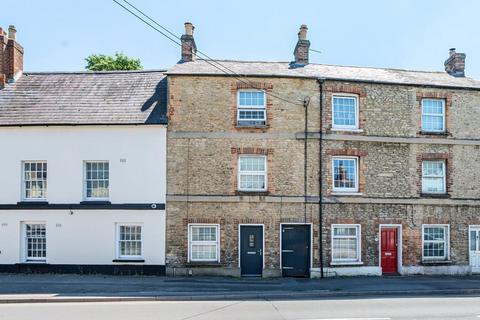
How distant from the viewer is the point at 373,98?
20.0 metres

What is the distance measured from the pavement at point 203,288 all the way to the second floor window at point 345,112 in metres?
6.79

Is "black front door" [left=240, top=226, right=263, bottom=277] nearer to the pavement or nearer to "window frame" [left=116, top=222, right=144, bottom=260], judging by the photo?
the pavement

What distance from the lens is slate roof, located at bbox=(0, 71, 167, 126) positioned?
1917 centimetres

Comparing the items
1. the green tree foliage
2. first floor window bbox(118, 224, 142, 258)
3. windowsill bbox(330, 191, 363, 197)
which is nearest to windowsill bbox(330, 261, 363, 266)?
windowsill bbox(330, 191, 363, 197)

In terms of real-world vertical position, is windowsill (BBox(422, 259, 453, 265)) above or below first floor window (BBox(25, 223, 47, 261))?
below

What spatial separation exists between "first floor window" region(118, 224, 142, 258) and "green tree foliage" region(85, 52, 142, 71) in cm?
2048

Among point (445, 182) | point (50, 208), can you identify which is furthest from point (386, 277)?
point (50, 208)

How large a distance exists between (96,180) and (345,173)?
11.2 meters

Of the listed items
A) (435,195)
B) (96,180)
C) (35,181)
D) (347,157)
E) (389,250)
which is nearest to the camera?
(96,180)

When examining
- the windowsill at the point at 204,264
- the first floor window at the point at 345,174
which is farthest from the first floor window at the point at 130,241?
the first floor window at the point at 345,174

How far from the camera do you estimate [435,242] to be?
66.2 ft

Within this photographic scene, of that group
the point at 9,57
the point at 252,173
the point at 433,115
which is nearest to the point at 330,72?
the point at 433,115

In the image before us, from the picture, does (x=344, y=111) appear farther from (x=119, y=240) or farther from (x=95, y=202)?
(x=95, y=202)

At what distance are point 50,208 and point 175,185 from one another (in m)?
5.51
